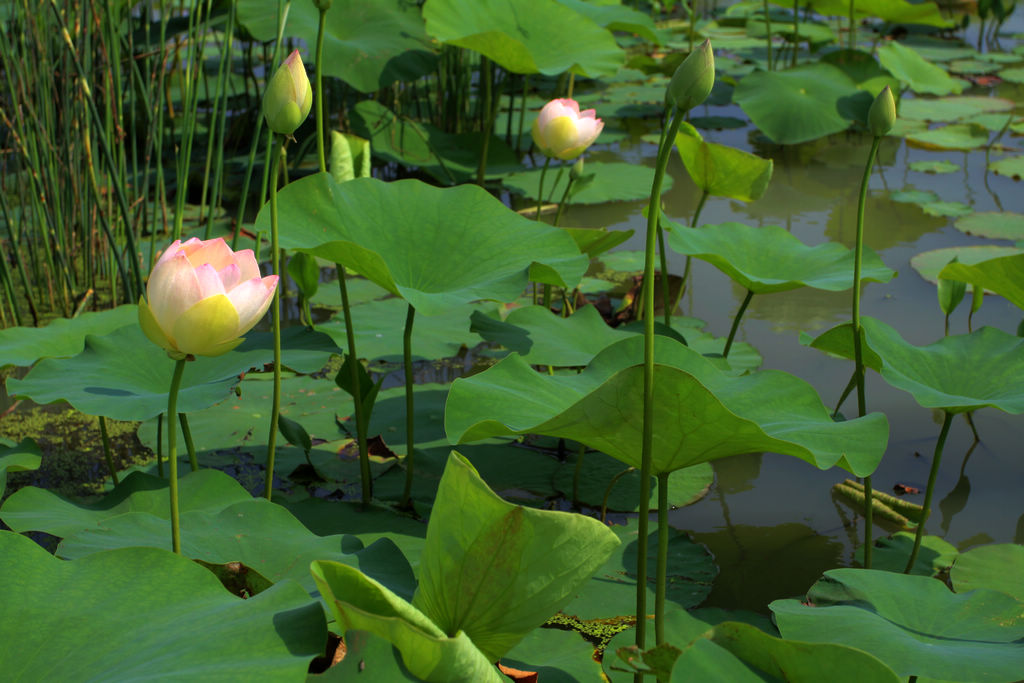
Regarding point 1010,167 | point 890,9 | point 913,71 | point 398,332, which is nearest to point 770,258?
point 398,332

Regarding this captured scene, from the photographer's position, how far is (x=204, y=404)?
118 cm

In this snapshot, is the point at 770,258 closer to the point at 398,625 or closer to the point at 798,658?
the point at 798,658

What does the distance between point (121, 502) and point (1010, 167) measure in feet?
10.8

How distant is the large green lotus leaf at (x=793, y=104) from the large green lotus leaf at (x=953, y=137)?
523 mm

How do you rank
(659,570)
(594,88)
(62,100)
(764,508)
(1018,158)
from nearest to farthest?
1. (659,570)
2. (764,508)
3. (62,100)
4. (1018,158)
5. (594,88)

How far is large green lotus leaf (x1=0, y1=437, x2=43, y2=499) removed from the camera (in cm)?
107

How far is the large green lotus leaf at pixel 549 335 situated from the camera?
1391 mm

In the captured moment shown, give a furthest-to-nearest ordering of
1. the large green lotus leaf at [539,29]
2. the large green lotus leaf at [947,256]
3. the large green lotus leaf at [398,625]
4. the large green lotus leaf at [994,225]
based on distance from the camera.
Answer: the large green lotus leaf at [994,225] < the large green lotus leaf at [539,29] < the large green lotus leaf at [947,256] < the large green lotus leaf at [398,625]

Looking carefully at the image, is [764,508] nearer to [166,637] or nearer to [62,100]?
[166,637]

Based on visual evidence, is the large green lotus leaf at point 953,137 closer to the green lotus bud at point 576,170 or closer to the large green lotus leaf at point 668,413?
the green lotus bud at point 576,170

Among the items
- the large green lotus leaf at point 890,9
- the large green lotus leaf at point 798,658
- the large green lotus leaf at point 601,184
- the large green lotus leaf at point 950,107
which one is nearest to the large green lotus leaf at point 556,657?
the large green lotus leaf at point 798,658

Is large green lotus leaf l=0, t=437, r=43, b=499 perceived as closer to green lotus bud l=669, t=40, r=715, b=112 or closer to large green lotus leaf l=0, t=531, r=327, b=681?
large green lotus leaf l=0, t=531, r=327, b=681

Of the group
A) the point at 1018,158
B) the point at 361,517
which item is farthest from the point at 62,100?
the point at 1018,158

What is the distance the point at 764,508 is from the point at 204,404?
0.95 m
